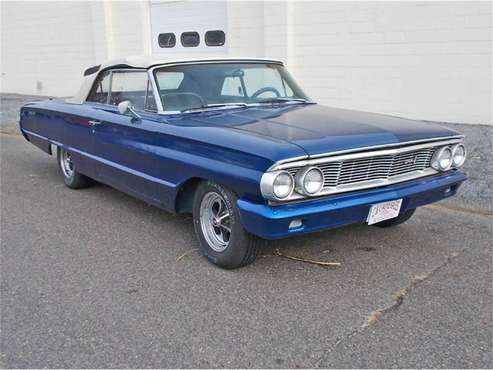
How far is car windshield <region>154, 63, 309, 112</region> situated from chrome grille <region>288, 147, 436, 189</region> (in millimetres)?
1400

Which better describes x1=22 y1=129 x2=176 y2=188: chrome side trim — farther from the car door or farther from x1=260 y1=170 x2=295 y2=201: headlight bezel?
x1=260 y1=170 x2=295 y2=201: headlight bezel

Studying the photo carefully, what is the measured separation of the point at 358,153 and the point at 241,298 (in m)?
1.21

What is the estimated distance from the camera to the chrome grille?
3470 millimetres

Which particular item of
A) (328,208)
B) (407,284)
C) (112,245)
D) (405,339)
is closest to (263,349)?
(405,339)

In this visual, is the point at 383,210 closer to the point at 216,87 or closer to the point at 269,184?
the point at 269,184

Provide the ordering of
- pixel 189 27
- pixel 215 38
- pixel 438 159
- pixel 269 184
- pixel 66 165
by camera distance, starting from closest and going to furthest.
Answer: pixel 269 184
pixel 438 159
pixel 66 165
pixel 215 38
pixel 189 27

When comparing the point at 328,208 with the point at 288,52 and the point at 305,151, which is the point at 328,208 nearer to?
the point at 305,151

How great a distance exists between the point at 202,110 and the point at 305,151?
1430mm

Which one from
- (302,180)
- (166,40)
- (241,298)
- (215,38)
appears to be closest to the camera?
(302,180)

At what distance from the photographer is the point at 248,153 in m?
3.37

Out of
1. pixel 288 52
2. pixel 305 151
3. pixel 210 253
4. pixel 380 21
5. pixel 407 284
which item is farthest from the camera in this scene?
pixel 288 52

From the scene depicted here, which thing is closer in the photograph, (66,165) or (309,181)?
(309,181)

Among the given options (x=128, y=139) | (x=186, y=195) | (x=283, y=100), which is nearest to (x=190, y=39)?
(x=283, y=100)

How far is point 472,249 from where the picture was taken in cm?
426
